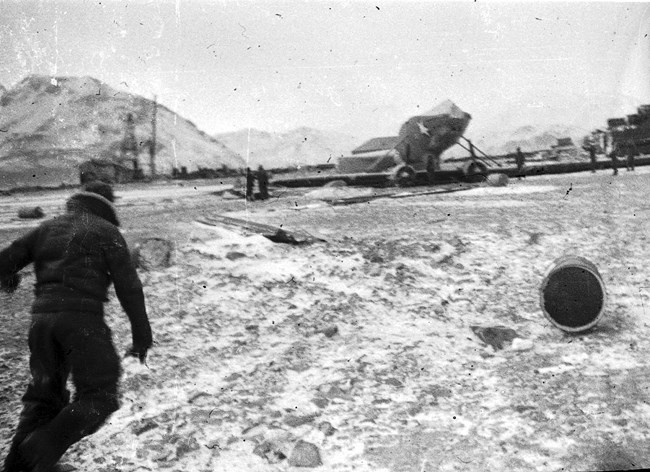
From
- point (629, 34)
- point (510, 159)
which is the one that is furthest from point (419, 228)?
point (629, 34)

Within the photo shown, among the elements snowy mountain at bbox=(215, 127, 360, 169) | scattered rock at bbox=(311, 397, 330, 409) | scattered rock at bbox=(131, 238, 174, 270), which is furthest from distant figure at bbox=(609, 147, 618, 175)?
scattered rock at bbox=(131, 238, 174, 270)

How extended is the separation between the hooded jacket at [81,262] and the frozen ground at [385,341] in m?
0.27

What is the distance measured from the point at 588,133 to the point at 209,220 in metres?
2.64

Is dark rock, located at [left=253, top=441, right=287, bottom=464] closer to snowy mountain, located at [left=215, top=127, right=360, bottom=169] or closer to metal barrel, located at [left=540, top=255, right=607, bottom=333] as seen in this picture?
snowy mountain, located at [left=215, top=127, right=360, bottom=169]

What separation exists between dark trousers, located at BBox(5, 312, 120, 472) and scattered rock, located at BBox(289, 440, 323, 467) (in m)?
0.92

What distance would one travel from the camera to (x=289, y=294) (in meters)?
2.63

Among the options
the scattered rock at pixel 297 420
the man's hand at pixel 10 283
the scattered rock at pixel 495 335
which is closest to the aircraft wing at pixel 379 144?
the scattered rock at pixel 495 335

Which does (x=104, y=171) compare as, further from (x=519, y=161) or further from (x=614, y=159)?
(x=614, y=159)

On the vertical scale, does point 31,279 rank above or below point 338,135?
below

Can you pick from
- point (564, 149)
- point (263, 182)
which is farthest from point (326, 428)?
point (564, 149)

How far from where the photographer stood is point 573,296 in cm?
262

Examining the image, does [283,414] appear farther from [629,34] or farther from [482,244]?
[629,34]

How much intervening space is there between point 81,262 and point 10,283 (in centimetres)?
44

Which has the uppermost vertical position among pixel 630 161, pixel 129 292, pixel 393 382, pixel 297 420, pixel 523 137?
pixel 523 137
